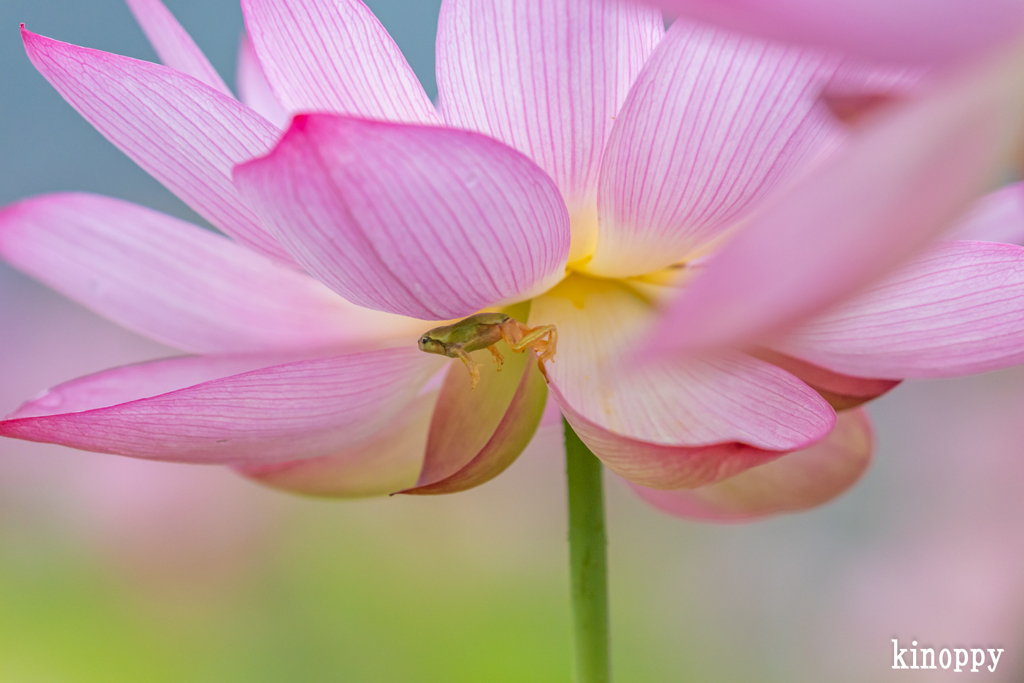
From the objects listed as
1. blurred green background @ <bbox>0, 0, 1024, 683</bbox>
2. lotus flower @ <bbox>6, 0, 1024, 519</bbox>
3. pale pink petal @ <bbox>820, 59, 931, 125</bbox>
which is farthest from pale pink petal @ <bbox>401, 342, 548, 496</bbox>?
blurred green background @ <bbox>0, 0, 1024, 683</bbox>

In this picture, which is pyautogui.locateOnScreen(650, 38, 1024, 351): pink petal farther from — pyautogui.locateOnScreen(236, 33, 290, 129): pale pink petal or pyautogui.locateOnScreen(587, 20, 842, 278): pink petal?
pyautogui.locateOnScreen(236, 33, 290, 129): pale pink petal

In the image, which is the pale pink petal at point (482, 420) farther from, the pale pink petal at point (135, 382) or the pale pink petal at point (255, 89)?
the pale pink petal at point (255, 89)

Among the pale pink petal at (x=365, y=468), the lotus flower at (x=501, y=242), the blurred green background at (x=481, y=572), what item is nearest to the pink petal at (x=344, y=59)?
the lotus flower at (x=501, y=242)

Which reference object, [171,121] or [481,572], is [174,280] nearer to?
[171,121]

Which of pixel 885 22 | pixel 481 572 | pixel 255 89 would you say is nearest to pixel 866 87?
pixel 885 22

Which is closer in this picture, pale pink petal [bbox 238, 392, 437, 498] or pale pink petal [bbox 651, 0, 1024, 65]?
pale pink petal [bbox 651, 0, 1024, 65]

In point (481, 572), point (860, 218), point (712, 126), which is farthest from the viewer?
point (481, 572)
